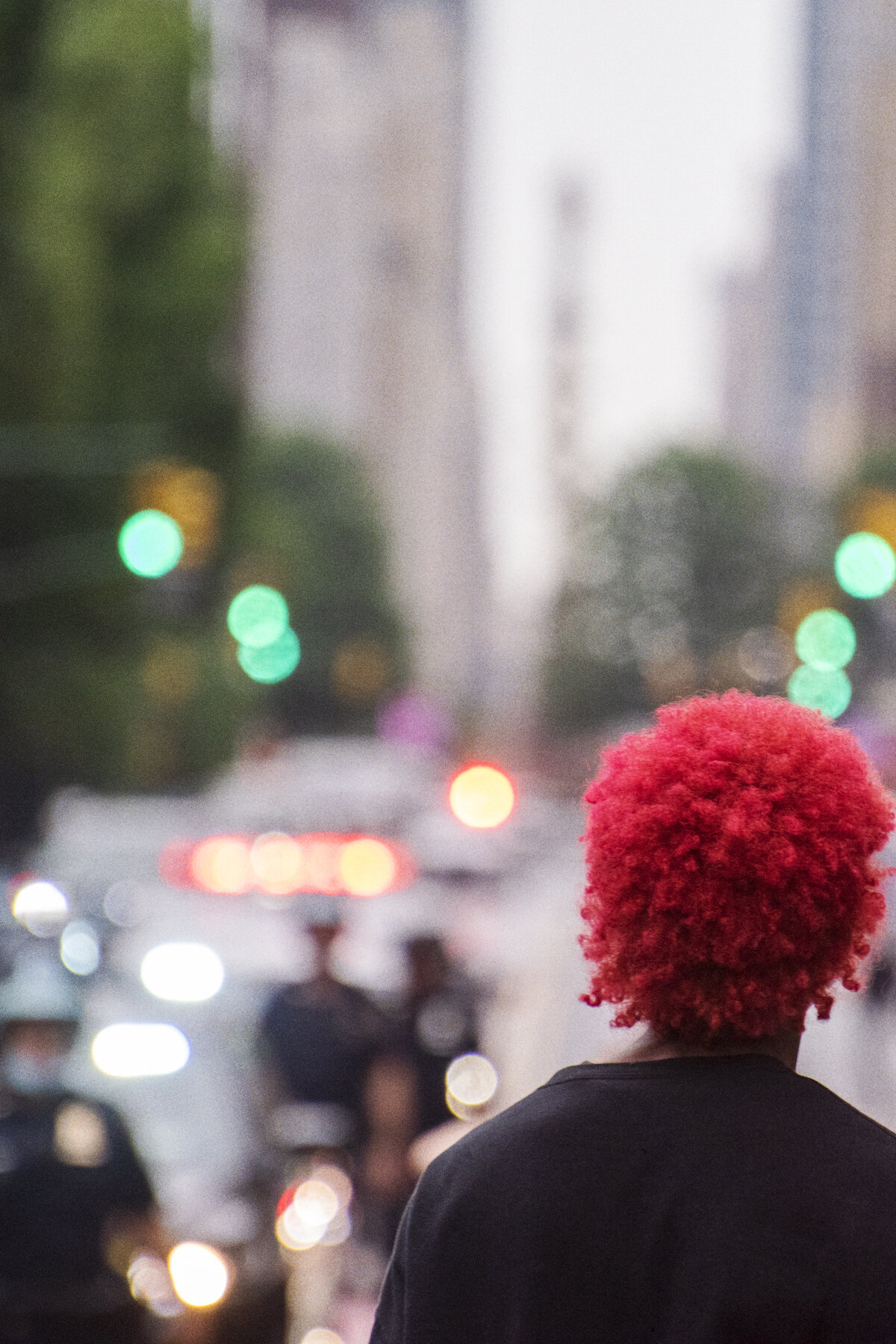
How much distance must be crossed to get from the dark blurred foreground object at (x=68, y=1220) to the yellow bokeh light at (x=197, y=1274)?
205mm

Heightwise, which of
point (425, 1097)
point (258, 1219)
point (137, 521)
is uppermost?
point (137, 521)

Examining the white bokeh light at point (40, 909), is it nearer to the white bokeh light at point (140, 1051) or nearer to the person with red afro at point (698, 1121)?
the white bokeh light at point (140, 1051)

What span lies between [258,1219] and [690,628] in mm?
62063

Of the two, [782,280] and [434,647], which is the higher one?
[782,280]

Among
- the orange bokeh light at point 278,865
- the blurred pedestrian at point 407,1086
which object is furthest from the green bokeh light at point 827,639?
the blurred pedestrian at point 407,1086

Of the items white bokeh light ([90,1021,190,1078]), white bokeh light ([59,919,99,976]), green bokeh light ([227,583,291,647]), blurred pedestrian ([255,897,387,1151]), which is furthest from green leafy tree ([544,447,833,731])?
blurred pedestrian ([255,897,387,1151])

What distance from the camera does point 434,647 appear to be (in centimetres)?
15112

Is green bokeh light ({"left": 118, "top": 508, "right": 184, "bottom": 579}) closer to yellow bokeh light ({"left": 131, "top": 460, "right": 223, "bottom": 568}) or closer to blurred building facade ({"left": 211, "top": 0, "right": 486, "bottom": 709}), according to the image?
yellow bokeh light ({"left": 131, "top": 460, "right": 223, "bottom": 568})

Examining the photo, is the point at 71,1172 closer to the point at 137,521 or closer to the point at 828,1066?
the point at 828,1066

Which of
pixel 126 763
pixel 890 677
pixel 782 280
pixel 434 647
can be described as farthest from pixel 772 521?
pixel 782 280

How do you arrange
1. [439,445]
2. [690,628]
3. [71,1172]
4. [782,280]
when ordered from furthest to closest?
[782,280]
[439,445]
[690,628]
[71,1172]

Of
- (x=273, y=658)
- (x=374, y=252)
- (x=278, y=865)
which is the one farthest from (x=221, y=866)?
(x=374, y=252)

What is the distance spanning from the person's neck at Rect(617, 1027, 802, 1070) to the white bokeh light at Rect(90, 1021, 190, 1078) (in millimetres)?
5232

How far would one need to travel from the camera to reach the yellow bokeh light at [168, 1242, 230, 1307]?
6332 mm
